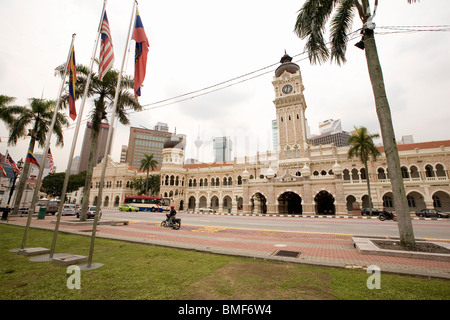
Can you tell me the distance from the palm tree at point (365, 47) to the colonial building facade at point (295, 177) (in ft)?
48.3

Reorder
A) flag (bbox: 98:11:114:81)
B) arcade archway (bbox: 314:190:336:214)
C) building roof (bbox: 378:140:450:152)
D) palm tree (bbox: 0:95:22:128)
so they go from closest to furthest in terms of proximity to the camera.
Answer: flag (bbox: 98:11:114:81) → palm tree (bbox: 0:95:22:128) → building roof (bbox: 378:140:450:152) → arcade archway (bbox: 314:190:336:214)

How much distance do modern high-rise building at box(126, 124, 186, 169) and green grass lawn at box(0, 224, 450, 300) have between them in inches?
4395

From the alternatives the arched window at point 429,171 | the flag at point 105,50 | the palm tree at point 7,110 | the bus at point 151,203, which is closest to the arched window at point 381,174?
the arched window at point 429,171

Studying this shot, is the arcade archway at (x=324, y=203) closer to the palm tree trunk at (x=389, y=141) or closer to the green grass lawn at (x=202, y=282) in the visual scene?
the palm tree trunk at (x=389, y=141)

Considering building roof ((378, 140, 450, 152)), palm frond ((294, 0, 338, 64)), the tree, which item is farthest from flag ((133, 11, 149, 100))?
the tree

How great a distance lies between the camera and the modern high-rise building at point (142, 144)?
112 m

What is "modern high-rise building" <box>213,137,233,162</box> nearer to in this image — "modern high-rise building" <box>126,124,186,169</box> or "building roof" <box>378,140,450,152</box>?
"modern high-rise building" <box>126,124,186,169</box>

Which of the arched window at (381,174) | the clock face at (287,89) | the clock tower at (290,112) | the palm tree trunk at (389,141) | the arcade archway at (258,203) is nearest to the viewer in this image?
the palm tree trunk at (389,141)

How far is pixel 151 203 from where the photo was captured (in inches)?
1436

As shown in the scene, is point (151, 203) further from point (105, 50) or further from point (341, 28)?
point (341, 28)

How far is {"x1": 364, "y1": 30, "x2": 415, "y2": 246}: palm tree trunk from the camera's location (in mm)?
7176
